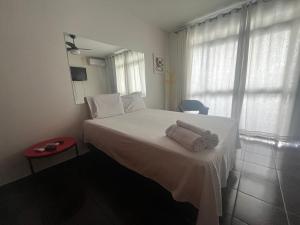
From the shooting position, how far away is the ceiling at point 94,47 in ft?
6.74

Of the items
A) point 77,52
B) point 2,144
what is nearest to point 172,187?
point 2,144

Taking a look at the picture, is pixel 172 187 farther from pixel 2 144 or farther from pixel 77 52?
pixel 77 52

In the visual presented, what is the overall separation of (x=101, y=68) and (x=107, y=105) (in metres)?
0.68

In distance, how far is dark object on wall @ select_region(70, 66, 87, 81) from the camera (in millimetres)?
2050

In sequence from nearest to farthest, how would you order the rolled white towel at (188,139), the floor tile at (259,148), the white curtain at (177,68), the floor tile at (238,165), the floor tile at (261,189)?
the rolled white towel at (188,139), the floor tile at (261,189), the floor tile at (238,165), the floor tile at (259,148), the white curtain at (177,68)

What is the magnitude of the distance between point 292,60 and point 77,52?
11.3 ft

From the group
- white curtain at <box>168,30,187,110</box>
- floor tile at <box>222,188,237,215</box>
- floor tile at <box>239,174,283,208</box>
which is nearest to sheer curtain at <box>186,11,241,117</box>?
white curtain at <box>168,30,187,110</box>

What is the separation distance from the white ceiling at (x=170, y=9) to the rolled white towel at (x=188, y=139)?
2.32 metres

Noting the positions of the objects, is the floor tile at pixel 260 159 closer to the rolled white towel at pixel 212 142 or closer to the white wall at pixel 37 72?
the rolled white towel at pixel 212 142

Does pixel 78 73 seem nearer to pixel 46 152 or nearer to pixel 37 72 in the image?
pixel 37 72

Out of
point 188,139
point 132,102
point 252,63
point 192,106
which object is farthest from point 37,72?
point 252,63

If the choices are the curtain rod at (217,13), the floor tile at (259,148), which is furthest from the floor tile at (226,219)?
the curtain rod at (217,13)

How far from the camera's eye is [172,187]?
1.09 metres

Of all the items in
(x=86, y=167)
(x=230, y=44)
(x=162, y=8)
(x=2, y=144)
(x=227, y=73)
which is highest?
(x=162, y=8)
